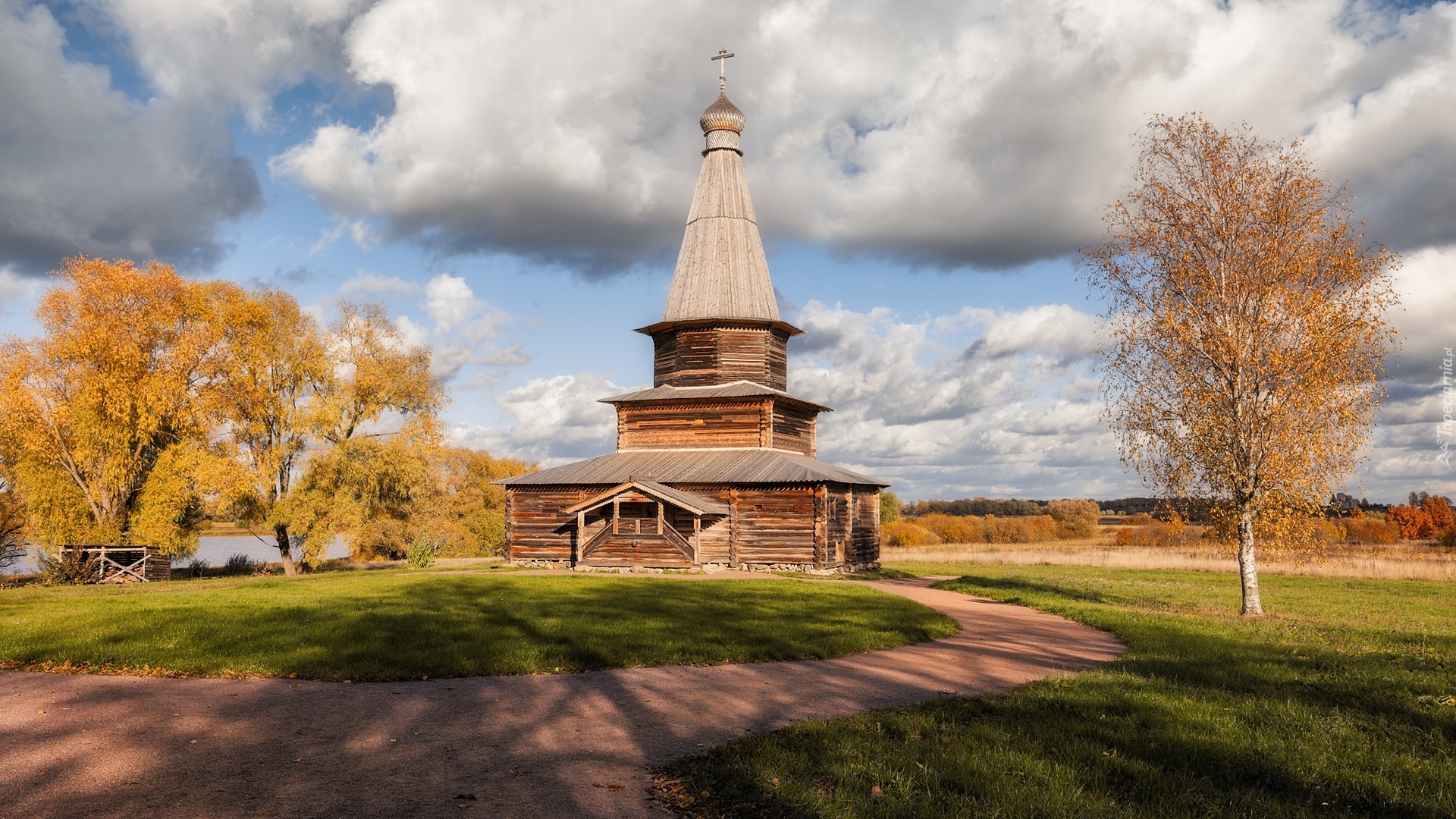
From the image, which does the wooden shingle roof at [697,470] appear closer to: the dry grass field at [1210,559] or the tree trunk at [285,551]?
the dry grass field at [1210,559]

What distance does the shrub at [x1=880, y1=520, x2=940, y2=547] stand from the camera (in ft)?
231

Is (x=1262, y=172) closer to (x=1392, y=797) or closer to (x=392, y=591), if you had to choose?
(x=1392, y=797)

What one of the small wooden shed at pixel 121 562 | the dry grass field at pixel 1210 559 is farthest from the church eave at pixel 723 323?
the small wooden shed at pixel 121 562

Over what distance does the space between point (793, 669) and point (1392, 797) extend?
6.41m

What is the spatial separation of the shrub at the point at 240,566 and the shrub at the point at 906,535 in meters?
44.8

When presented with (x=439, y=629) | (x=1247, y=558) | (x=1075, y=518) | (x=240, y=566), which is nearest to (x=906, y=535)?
(x=1075, y=518)

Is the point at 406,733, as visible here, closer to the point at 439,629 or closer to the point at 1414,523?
the point at 439,629

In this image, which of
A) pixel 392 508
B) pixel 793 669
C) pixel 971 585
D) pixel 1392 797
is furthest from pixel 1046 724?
pixel 392 508

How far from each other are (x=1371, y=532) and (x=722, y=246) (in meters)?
53.3

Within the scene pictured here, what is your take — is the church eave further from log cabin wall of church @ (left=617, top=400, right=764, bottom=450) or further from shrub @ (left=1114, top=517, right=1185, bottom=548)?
shrub @ (left=1114, top=517, right=1185, bottom=548)

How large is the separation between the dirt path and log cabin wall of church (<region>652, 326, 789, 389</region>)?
26.5 meters

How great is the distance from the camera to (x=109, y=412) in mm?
30297

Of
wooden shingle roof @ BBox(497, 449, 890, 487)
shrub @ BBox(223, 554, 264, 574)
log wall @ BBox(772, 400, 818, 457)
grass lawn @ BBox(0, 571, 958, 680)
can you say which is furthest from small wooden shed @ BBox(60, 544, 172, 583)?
log wall @ BBox(772, 400, 818, 457)

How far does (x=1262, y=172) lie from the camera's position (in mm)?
18641
